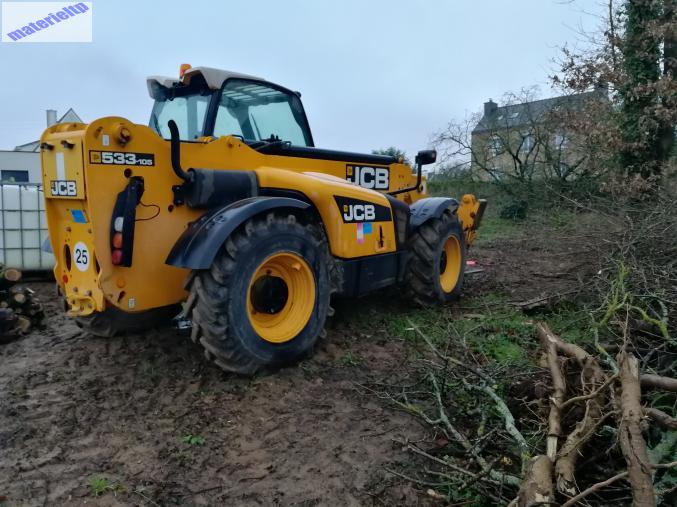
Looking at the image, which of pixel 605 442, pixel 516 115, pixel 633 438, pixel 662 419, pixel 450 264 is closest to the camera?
pixel 633 438

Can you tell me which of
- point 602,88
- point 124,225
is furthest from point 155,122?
point 602,88

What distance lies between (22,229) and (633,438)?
7513 mm

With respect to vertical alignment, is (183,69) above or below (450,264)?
above

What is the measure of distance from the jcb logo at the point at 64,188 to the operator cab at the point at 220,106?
3.70 feet

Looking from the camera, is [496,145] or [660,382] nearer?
[660,382]

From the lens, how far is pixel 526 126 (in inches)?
706

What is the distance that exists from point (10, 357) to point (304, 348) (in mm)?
2453

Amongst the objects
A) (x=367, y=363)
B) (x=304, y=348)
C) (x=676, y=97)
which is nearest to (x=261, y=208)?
(x=304, y=348)

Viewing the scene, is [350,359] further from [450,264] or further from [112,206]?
[450,264]

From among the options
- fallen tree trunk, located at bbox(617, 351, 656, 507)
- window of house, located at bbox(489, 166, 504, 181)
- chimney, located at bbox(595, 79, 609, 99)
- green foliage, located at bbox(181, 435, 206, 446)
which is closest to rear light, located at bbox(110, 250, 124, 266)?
green foliage, located at bbox(181, 435, 206, 446)

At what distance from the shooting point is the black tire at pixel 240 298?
11.9 feet

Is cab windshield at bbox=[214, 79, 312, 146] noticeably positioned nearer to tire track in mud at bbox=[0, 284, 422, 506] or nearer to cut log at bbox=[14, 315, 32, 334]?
tire track in mud at bbox=[0, 284, 422, 506]

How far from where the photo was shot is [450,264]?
639 centimetres

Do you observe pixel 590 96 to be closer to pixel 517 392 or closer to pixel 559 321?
pixel 559 321
